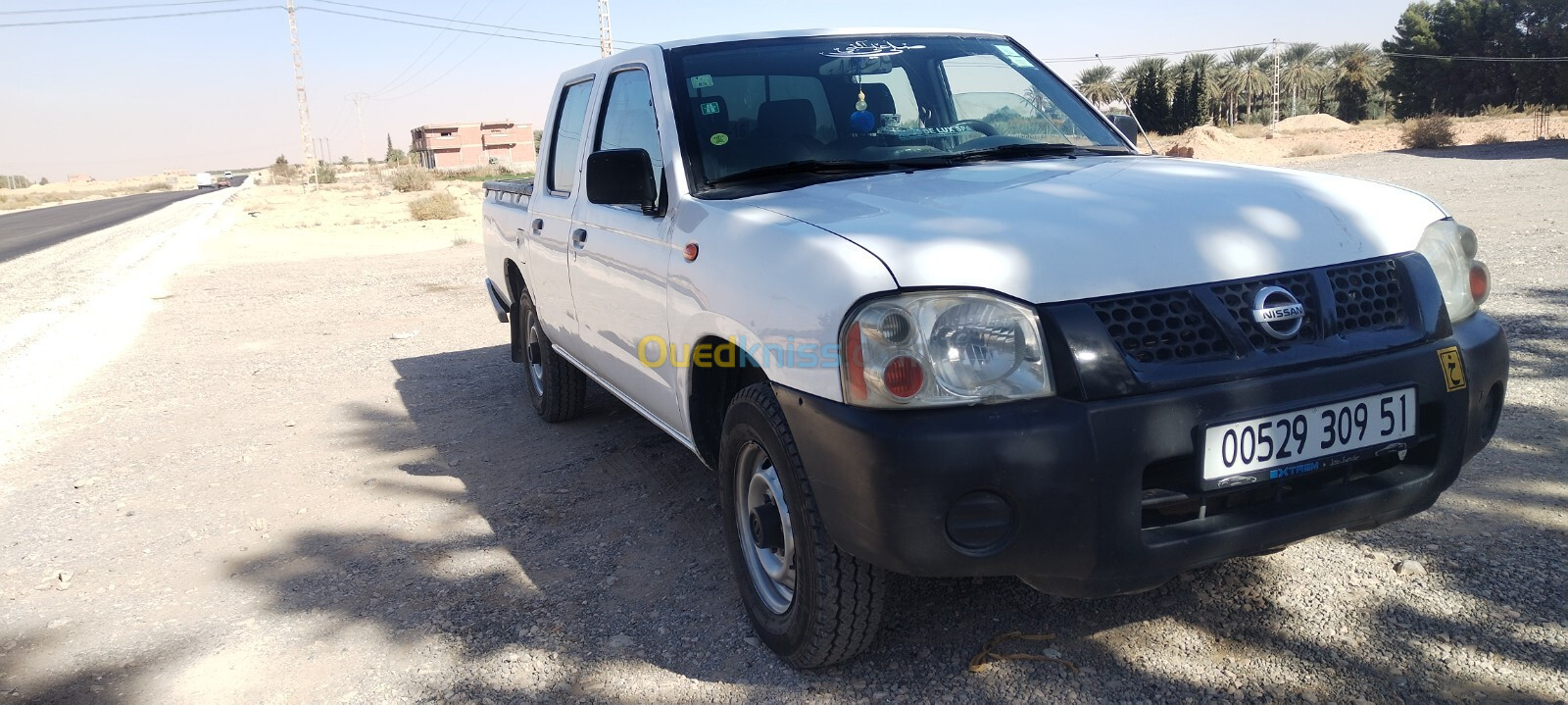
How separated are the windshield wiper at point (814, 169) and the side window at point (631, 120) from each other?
29cm

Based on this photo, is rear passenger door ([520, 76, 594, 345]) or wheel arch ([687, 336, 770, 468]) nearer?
wheel arch ([687, 336, 770, 468])

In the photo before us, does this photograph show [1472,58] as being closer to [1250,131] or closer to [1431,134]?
[1250,131]

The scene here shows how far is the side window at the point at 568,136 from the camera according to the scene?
14.7 feet

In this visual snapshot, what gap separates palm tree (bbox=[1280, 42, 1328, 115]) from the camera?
61.2 metres

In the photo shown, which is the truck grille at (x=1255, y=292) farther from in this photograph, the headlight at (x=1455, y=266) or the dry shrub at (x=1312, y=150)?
the dry shrub at (x=1312, y=150)

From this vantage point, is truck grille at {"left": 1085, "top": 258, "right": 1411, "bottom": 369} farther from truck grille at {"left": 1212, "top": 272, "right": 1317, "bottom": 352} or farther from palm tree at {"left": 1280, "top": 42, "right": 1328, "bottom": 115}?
palm tree at {"left": 1280, "top": 42, "right": 1328, "bottom": 115}

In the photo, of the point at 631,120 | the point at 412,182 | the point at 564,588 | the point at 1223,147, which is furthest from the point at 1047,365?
the point at 412,182

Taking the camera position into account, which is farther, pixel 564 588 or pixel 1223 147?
pixel 1223 147

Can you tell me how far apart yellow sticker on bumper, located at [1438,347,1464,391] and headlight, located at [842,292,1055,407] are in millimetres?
1036

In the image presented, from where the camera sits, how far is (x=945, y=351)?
2.18 metres

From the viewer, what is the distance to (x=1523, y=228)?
9.74 m

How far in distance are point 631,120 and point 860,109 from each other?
3.01 feet

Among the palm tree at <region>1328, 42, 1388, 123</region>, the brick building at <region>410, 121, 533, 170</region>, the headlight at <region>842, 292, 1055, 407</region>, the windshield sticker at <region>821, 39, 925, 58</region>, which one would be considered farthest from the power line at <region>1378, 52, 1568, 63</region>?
the brick building at <region>410, 121, 533, 170</region>

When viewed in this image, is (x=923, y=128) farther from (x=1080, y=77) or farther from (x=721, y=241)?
(x=1080, y=77)
